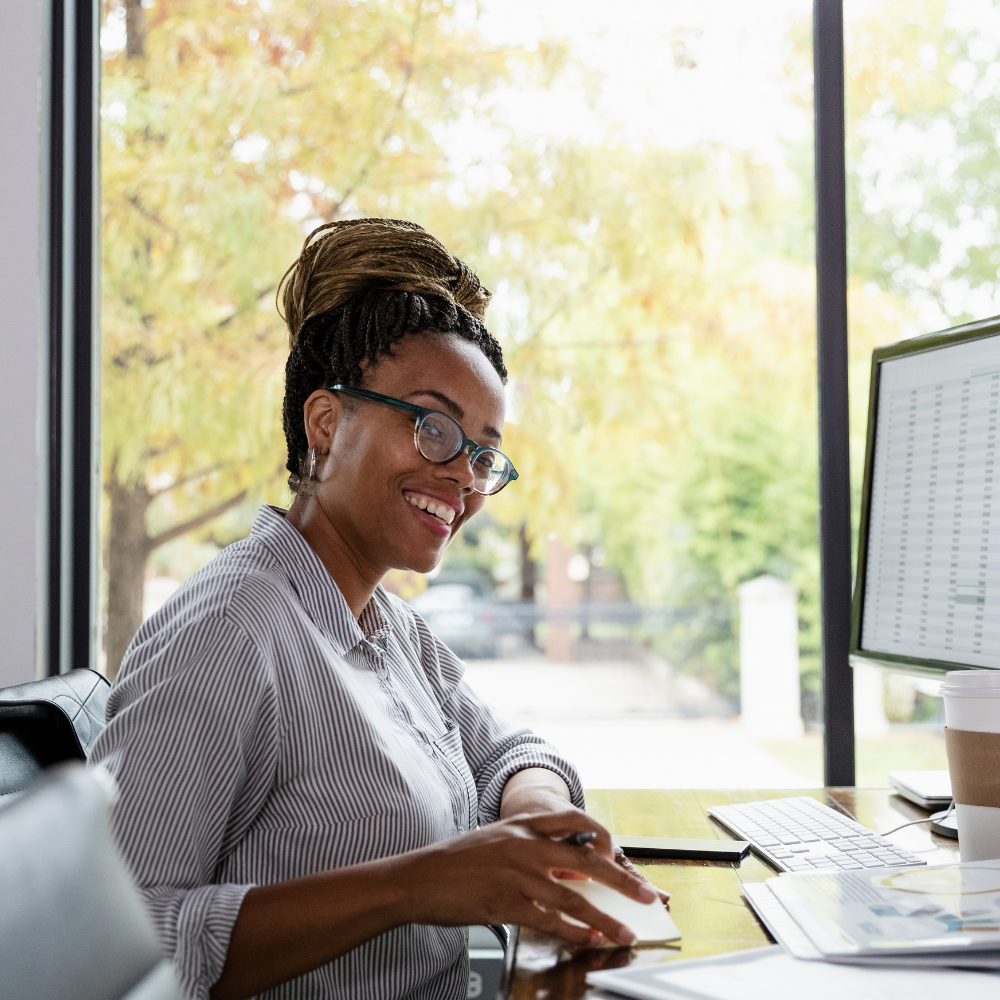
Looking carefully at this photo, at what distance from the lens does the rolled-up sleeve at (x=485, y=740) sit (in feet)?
4.35

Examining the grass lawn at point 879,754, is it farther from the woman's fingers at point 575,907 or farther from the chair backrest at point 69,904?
the chair backrest at point 69,904

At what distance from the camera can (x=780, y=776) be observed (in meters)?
2.46

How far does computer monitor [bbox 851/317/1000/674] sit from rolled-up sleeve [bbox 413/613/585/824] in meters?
0.58

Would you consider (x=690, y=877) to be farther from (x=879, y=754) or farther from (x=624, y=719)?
(x=624, y=719)

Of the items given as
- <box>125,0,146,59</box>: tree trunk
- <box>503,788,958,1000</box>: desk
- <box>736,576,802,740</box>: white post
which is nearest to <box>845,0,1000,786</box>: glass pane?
<box>736,576,802,740</box>: white post

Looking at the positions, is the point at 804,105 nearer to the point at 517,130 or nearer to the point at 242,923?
the point at 517,130

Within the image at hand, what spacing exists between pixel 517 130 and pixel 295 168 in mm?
599

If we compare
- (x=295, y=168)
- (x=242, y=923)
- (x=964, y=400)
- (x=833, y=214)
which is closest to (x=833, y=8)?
(x=833, y=214)

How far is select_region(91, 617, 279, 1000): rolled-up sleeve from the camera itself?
81 cm

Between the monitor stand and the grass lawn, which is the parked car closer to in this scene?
the grass lawn

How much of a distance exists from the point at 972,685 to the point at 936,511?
1.55 ft

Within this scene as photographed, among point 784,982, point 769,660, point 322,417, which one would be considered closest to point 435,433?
point 322,417

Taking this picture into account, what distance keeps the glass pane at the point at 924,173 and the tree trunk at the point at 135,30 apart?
1.75 metres

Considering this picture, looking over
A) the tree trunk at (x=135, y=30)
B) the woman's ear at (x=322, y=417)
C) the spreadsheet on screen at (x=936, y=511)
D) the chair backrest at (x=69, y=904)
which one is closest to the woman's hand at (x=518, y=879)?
the chair backrest at (x=69, y=904)
